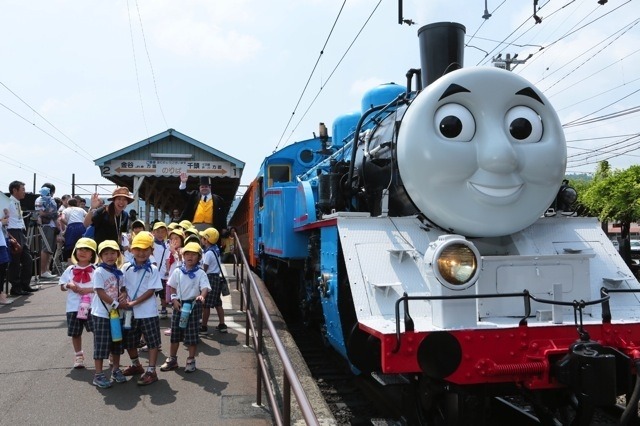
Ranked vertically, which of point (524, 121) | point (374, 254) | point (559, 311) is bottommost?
point (559, 311)

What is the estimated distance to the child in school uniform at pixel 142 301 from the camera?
430 centimetres

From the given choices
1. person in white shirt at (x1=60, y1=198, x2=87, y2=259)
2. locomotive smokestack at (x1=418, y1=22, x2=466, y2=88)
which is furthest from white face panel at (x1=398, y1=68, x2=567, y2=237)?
person in white shirt at (x1=60, y1=198, x2=87, y2=259)

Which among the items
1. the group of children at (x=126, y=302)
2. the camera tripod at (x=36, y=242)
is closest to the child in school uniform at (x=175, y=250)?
the group of children at (x=126, y=302)

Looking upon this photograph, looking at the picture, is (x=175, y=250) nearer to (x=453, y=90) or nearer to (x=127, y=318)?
(x=127, y=318)

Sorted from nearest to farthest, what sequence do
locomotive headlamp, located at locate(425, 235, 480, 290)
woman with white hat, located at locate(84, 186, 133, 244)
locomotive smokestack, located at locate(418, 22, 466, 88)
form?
locomotive headlamp, located at locate(425, 235, 480, 290) → locomotive smokestack, located at locate(418, 22, 466, 88) → woman with white hat, located at locate(84, 186, 133, 244)

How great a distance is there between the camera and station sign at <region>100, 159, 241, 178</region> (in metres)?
14.0

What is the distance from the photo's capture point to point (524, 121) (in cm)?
387

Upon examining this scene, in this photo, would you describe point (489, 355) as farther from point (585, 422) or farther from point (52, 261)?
point (52, 261)

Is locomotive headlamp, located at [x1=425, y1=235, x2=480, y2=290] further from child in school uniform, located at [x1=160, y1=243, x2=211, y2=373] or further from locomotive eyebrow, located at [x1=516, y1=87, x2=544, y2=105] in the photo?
child in school uniform, located at [x1=160, y1=243, x2=211, y2=373]

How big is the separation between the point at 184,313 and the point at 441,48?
3.33 m

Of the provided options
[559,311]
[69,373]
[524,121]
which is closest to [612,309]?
[559,311]

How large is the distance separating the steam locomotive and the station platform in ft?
3.24

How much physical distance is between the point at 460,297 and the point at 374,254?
0.79 meters

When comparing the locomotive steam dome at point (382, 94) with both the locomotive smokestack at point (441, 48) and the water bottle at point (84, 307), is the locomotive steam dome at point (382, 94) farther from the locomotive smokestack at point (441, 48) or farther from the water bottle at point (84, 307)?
the water bottle at point (84, 307)
